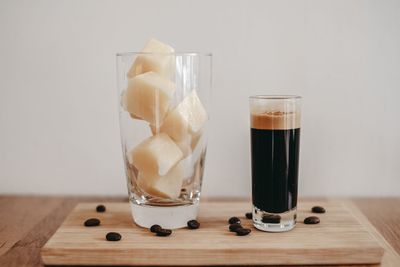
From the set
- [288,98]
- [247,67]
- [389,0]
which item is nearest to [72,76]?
[247,67]

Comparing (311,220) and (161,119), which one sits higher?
(161,119)

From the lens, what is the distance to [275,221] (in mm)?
865

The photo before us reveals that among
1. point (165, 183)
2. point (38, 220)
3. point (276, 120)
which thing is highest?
point (276, 120)

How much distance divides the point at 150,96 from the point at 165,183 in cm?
14

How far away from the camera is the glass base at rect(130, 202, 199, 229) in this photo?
874 mm

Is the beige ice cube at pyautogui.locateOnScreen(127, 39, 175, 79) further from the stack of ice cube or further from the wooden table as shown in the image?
the wooden table

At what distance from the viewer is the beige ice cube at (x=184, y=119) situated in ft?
2.78

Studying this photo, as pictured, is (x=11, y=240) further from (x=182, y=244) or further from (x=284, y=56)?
(x=284, y=56)

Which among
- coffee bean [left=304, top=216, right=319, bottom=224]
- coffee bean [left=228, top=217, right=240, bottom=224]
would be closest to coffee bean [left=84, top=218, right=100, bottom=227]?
coffee bean [left=228, top=217, right=240, bottom=224]

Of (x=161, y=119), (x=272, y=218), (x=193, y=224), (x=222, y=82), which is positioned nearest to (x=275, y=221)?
(x=272, y=218)

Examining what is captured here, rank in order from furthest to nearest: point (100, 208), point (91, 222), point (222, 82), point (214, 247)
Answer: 1. point (222, 82)
2. point (100, 208)
3. point (91, 222)
4. point (214, 247)

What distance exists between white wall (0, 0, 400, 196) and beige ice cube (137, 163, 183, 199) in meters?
0.30

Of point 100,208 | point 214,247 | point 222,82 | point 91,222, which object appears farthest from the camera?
point 222,82

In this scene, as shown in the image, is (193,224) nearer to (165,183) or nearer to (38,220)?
(165,183)
